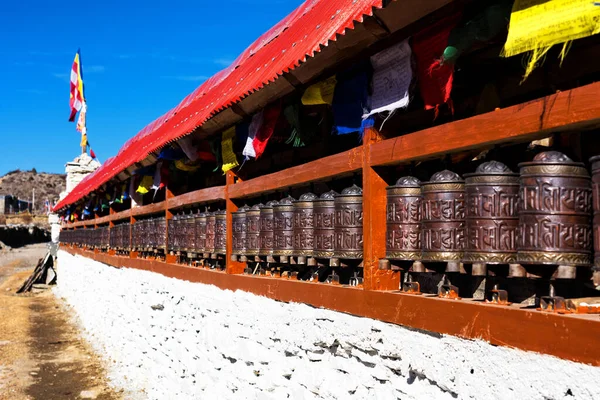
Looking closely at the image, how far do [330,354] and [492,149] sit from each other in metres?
1.75

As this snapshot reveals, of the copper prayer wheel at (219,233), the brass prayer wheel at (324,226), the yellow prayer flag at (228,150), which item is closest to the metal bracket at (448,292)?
the brass prayer wheel at (324,226)

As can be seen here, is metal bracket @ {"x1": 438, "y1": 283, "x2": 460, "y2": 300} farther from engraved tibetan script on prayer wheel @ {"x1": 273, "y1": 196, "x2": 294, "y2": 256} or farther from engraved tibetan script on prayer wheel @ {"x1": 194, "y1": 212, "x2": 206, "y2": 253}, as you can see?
engraved tibetan script on prayer wheel @ {"x1": 194, "y1": 212, "x2": 206, "y2": 253}

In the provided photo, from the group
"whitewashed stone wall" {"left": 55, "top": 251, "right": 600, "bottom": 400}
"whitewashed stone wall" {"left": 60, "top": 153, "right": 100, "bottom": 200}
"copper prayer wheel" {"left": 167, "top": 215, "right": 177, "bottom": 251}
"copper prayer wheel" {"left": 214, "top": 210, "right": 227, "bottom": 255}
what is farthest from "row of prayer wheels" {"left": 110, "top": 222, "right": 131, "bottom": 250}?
"whitewashed stone wall" {"left": 60, "top": 153, "right": 100, "bottom": 200}

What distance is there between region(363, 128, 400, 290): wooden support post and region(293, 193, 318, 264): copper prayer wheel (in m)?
0.84

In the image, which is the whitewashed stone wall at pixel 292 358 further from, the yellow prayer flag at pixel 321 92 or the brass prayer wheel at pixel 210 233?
the yellow prayer flag at pixel 321 92

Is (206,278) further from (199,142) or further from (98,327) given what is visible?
(98,327)

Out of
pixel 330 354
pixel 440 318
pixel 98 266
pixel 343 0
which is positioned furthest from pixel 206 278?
pixel 98 266

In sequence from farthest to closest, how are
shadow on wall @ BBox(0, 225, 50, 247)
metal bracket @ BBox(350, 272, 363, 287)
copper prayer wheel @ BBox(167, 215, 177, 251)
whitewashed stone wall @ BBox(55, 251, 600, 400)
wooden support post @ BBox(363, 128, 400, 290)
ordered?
shadow on wall @ BBox(0, 225, 50, 247), copper prayer wheel @ BBox(167, 215, 177, 251), metal bracket @ BBox(350, 272, 363, 287), wooden support post @ BBox(363, 128, 400, 290), whitewashed stone wall @ BBox(55, 251, 600, 400)

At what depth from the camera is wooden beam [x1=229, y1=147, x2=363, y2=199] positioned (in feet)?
13.5

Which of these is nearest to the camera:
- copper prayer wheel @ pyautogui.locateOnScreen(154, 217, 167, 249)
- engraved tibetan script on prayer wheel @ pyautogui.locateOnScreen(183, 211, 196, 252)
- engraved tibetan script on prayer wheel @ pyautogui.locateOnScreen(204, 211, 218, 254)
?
engraved tibetan script on prayer wheel @ pyautogui.locateOnScreen(204, 211, 218, 254)

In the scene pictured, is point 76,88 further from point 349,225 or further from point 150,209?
point 349,225

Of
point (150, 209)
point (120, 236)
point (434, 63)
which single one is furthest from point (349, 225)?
point (120, 236)

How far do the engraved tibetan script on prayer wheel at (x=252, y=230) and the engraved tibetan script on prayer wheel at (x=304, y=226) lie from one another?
92 cm

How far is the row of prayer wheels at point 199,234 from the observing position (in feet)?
21.9
